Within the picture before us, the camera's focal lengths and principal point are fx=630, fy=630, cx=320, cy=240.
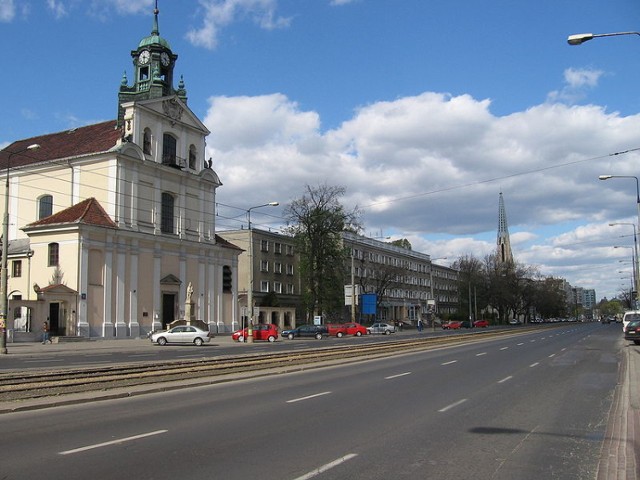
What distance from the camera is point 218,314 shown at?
211 feet

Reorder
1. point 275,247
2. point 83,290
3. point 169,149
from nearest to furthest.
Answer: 1. point 83,290
2. point 169,149
3. point 275,247

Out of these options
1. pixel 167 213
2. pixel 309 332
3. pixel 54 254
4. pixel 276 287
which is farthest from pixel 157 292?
pixel 276 287

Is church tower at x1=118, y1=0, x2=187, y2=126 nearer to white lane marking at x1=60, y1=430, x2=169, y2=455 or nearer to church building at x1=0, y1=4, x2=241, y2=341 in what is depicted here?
church building at x1=0, y1=4, x2=241, y2=341

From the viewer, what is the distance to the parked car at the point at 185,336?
43.8 m

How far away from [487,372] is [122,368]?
1154 centimetres

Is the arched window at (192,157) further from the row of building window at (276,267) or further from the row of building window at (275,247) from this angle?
the row of building window at (276,267)

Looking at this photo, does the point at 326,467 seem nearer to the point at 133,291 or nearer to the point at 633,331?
the point at 633,331

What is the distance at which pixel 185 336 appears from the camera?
44.0m

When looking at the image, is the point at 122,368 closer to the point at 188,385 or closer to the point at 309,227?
the point at 188,385

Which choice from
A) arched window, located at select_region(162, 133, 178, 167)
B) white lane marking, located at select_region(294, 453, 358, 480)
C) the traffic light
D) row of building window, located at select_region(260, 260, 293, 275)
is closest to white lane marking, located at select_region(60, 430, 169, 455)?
white lane marking, located at select_region(294, 453, 358, 480)

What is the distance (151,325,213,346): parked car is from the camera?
4384cm

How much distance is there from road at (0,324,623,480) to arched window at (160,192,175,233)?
45.2m

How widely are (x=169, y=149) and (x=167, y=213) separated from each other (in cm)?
640

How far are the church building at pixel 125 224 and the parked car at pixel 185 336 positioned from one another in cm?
856
